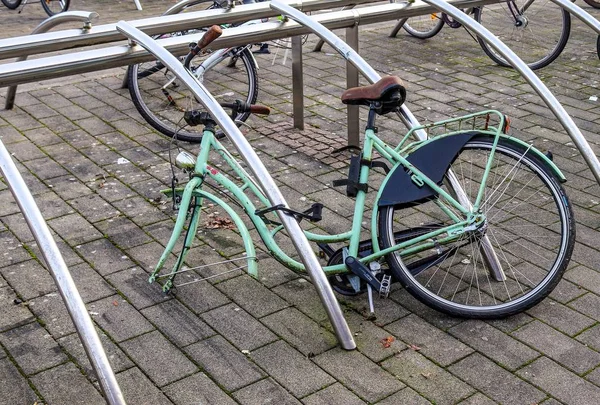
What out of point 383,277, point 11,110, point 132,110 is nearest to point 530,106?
point 132,110

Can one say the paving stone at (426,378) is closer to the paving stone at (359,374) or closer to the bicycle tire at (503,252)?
the paving stone at (359,374)

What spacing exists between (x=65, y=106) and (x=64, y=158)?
113 centimetres

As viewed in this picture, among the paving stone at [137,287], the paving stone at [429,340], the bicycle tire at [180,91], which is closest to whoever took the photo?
the paving stone at [429,340]

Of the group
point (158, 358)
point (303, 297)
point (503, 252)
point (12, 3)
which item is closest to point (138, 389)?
point (158, 358)

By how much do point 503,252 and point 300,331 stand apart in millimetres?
1332

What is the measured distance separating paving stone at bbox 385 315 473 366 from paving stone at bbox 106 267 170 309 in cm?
115

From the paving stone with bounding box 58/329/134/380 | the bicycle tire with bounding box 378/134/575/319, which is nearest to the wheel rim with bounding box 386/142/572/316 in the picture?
the bicycle tire with bounding box 378/134/575/319

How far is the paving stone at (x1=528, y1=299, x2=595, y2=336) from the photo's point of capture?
4016 mm

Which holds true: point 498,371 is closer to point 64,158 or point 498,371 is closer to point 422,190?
point 422,190

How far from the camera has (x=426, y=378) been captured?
11.9 feet

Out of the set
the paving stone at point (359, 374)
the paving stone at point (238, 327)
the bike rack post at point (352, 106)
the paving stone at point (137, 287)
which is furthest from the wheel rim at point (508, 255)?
the paving stone at point (137, 287)

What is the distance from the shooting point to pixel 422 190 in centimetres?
402

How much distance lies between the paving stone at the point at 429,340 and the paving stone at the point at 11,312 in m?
1.69

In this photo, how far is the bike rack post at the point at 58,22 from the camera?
4985 millimetres
